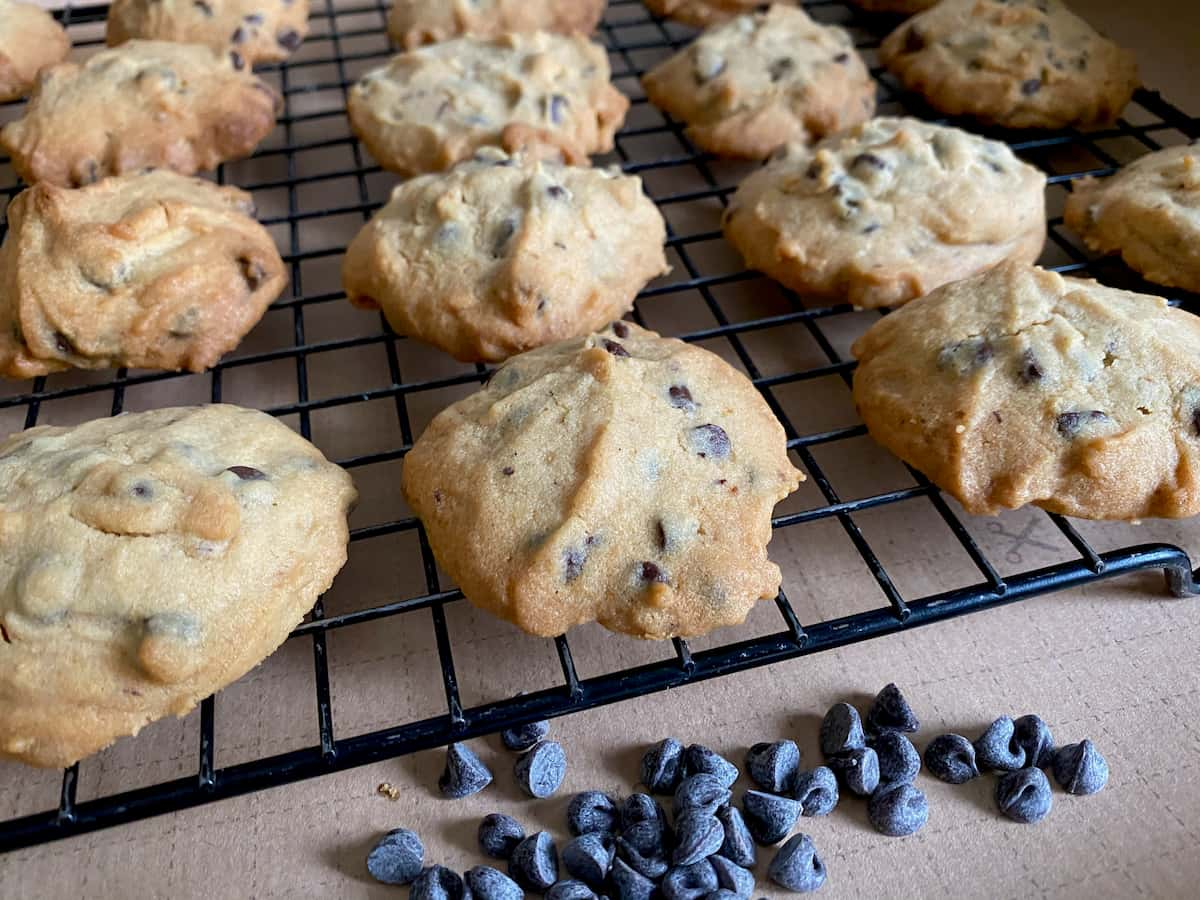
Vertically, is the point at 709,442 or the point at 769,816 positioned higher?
the point at 709,442

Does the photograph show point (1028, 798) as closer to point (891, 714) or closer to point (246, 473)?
point (891, 714)

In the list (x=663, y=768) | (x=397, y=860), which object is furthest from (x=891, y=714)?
(x=397, y=860)

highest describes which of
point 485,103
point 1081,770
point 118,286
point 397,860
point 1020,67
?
point 1020,67

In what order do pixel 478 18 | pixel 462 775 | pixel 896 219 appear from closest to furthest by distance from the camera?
1. pixel 462 775
2. pixel 896 219
3. pixel 478 18

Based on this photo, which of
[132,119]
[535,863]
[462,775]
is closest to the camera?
[535,863]

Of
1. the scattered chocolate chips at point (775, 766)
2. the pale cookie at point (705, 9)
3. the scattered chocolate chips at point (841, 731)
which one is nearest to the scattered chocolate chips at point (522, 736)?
the scattered chocolate chips at point (775, 766)

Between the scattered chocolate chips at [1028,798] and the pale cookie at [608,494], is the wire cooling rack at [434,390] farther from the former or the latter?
the scattered chocolate chips at [1028,798]

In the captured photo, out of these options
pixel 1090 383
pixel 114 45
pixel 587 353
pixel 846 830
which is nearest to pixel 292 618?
pixel 587 353
